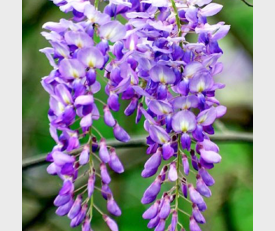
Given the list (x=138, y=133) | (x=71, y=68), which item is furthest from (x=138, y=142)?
(x=71, y=68)

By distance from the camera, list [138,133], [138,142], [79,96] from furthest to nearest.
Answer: [138,133], [138,142], [79,96]

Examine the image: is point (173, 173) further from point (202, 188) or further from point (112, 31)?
point (112, 31)

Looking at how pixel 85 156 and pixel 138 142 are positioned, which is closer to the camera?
pixel 85 156

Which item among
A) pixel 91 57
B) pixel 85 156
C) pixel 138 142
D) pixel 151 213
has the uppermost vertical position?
pixel 91 57

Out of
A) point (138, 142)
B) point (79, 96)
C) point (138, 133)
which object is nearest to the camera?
point (79, 96)

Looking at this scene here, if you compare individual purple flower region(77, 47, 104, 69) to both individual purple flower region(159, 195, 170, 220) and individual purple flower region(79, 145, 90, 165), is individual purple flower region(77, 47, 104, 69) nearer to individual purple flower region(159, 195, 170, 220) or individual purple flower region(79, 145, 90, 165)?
individual purple flower region(79, 145, 90, 165)

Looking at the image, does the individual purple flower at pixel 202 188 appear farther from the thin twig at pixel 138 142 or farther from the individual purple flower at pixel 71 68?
the thin twig at pixel 138 142
